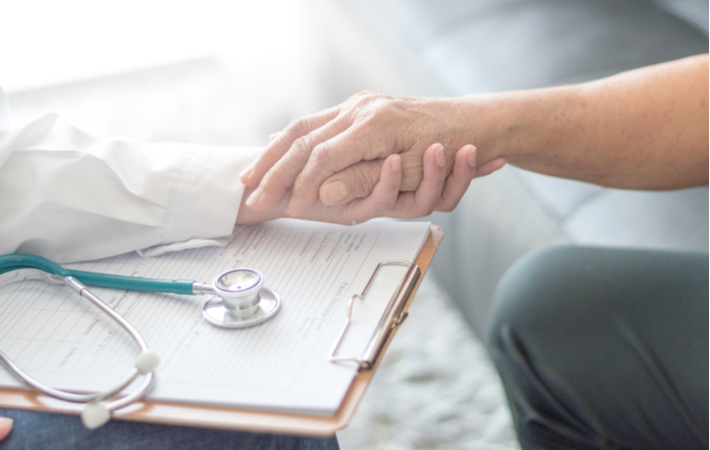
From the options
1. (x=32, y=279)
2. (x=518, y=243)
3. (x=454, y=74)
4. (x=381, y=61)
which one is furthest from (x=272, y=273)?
(x=381, y=61)

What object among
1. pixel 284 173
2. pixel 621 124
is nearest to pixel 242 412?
pixel 284 173

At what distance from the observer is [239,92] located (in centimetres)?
188

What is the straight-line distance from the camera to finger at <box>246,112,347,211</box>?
61 centimetres

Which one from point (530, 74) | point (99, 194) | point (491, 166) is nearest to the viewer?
point (99, 194)

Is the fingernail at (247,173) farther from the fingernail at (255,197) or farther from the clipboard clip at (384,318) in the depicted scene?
the clipboard clip at (384,318)

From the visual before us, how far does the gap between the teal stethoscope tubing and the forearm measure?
44 centimetres

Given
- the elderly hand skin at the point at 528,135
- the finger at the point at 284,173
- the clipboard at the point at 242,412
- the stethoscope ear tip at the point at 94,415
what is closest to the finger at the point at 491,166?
the elderly hand skin at the point at 528,135

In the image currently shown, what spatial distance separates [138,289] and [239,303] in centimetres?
12

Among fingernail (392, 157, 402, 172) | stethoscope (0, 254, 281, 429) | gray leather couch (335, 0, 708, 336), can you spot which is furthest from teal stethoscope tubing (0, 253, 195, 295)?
gray leather couch (335, 0, 708, 336)

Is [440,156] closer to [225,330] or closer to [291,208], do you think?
[291,208]

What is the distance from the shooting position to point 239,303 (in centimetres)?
47

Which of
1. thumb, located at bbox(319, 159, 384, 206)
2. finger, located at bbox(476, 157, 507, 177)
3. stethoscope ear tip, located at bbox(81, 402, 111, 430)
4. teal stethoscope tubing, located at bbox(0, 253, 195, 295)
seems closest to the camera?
stethoscope ear tip, located at bbox(81, 402, 111, 430)

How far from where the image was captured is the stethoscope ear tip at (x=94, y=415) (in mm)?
364

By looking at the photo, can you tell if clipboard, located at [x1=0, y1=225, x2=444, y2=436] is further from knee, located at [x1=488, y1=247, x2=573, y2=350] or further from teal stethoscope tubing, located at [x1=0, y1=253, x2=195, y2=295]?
knee, located at [x1=488, y1=247, x2=573, y2=350]
